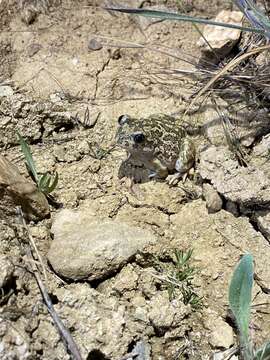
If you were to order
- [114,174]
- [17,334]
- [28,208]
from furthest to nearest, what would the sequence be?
1. [114,174]
2. [28,208]
3. [17,334]

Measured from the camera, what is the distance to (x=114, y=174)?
13.8 feet

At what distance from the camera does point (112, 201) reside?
158 inches

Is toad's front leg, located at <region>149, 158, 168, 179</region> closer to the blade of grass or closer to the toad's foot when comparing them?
the toad's foot

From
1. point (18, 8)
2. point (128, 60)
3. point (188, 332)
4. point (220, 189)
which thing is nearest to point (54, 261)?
point (188, 332)

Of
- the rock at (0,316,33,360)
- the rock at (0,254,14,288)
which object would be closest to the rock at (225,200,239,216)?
the rock at (0,254,14,288)

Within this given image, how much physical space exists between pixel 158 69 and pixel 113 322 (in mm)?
2395

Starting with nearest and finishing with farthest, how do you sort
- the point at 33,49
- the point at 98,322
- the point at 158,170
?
the point at 98,322, the point at 158,170, the point at 33,49

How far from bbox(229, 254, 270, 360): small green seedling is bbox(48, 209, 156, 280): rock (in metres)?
0.76

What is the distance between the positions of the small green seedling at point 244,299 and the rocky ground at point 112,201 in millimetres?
258

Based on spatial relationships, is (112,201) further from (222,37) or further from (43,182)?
(222,37)

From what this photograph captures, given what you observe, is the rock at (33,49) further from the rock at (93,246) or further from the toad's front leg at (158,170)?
the rock at (93,246)

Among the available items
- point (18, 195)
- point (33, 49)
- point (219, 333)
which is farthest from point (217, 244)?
point (33, 49)

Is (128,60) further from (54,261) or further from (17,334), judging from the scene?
(17,334)

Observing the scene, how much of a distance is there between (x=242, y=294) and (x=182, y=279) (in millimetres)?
559
